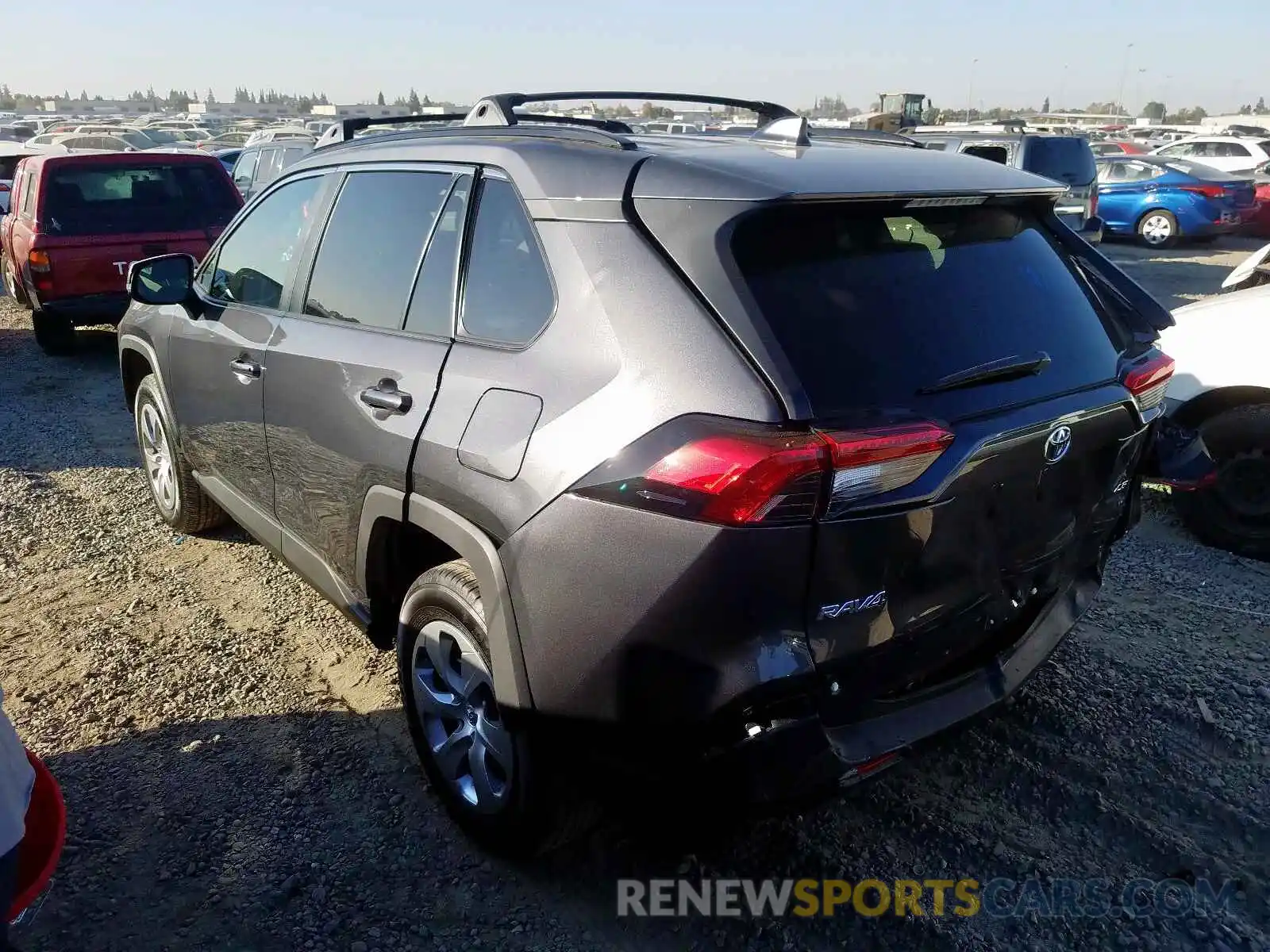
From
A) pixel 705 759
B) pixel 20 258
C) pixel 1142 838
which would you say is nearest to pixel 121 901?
pixel 705 759

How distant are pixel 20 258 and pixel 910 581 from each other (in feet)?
30.4

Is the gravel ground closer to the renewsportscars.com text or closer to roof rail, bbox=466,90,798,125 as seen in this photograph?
the renewsportscars.com text

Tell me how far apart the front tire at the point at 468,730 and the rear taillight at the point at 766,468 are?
716 millimetres

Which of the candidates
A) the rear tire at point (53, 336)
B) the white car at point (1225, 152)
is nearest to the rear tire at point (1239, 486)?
the rear tire at point (53, 336)

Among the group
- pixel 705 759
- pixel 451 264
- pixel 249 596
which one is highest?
pixel 451 264

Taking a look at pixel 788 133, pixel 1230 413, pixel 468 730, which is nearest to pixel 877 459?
pixel 788 133

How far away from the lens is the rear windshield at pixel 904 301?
1.99m

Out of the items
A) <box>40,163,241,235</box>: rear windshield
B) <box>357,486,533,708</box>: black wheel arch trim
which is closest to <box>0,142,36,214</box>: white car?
<box>40,163,241,235</box>: rear windshield

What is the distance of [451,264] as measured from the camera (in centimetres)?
266

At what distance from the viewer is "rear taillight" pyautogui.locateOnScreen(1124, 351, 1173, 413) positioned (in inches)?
99.7

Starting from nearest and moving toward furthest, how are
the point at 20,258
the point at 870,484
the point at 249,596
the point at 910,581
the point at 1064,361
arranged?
the point at 870,484 < the point at 910,581 < the point at 1064,361 < the point at 249,596 < the point at 20,258

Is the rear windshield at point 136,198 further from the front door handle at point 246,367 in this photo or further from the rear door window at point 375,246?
the rear door window at point 375,246

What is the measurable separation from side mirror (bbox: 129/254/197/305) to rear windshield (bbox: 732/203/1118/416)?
2833mm

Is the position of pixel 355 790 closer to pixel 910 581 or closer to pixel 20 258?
A: pixel 910 581
